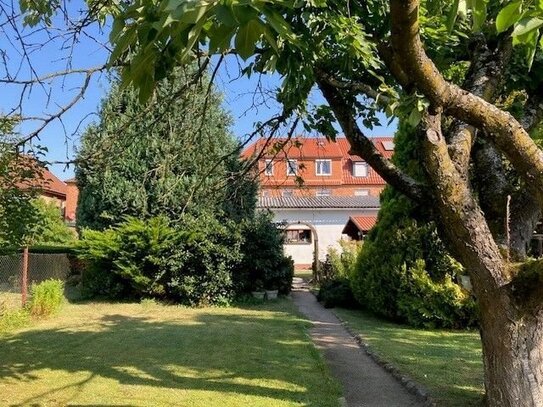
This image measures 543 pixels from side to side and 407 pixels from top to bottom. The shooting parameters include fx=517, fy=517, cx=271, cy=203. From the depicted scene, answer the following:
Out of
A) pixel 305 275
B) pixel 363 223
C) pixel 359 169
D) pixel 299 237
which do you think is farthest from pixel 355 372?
pixel 359 169

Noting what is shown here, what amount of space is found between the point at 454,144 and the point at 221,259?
10534mm

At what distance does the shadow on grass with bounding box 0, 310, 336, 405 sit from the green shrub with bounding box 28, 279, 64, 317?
145 centimetres

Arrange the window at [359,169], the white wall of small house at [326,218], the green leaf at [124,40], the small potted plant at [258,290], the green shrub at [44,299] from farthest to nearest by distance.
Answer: the window at [359,169] < the white wall of small house at [326,218] < the small potted plant at [258,290] < the green shrub at [44,299] < the green leaf at [124,40]

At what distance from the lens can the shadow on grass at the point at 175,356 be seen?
624 cm

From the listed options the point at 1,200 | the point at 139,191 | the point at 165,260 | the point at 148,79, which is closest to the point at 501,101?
the point at 1,200

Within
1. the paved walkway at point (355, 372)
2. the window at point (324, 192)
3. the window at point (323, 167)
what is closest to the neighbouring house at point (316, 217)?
the window at point (324, 192)

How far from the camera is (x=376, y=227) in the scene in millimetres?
12773

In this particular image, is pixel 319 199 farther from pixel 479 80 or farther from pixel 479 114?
pixel 479 114

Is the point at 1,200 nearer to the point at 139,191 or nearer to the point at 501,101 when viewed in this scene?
the point at 501,101

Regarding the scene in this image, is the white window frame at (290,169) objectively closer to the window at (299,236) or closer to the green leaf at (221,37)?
the green leaf at (221,37)

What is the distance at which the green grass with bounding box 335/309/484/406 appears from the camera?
5846 millimetres

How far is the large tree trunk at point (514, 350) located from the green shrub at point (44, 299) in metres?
9.94

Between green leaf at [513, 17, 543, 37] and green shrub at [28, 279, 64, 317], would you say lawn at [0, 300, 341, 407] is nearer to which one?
green shrub at [28, 279, 64, 317]

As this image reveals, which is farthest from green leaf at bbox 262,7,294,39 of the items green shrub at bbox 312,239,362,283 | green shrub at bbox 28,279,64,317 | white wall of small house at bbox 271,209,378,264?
white wall of small house at bbox 271,209,378,264
